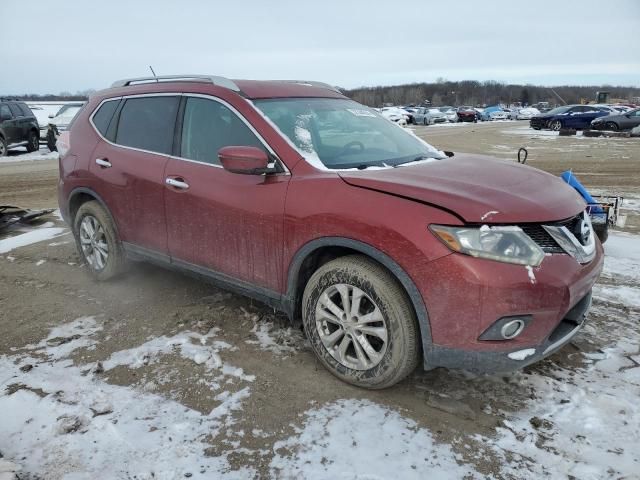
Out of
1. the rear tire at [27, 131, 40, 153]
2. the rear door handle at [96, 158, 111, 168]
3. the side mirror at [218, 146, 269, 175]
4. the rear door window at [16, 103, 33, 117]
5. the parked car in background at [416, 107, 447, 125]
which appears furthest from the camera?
the parked car in background at [416, 107, 447, 125]

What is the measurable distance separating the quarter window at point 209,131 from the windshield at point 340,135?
21 cm

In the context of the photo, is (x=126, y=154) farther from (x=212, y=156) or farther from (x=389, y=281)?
(x=389, y=281)

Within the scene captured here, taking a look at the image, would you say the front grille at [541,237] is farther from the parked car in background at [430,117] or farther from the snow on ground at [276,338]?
the parked car in background at [430,117]

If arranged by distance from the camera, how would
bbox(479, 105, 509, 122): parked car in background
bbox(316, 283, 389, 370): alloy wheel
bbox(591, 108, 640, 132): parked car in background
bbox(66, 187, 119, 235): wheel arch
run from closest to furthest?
bbox(316, 283, 389, 370): alloy wheel
bbox(66, 187, 119, 235): wheel arch
bbox(591, 108, 640, 132): parked car in background
bbox(479, 105, 509, 122): parked car in background

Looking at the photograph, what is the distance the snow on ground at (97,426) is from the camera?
2420mm

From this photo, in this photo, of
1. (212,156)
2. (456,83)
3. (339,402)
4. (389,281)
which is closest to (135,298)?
(212,156)

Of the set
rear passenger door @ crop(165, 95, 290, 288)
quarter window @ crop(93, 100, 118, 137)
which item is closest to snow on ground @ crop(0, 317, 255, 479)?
rear passenger door @ crop(165, 95, 290, 288)

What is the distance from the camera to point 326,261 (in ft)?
10.6

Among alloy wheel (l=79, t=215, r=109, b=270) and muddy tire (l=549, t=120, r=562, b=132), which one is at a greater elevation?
muddy tire (l=549, t=120, r=562, b=132)

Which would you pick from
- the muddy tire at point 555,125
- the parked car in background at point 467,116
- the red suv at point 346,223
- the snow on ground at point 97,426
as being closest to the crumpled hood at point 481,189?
the red suv at point 346,223

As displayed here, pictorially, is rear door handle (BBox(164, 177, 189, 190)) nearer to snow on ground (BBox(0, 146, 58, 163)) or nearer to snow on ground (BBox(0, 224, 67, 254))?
snow on ground (BBox(0, 224, 67, 254))

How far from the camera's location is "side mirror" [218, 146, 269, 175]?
3.10m

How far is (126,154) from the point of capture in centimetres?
425

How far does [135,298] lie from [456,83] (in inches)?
6113
